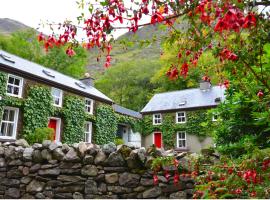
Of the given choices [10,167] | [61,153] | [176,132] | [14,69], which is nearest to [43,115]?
[14,69]

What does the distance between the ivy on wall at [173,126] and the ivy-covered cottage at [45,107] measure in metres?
6.26

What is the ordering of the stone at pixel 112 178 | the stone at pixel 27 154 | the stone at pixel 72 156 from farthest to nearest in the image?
the stone at pixel 27 154
the stone at pixel 72 156
the stone at pixel 112 178

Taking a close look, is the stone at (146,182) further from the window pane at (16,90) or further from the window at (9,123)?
the window pane at (16,90)

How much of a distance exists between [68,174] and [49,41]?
439 cm

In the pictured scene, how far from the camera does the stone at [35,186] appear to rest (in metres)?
6.45

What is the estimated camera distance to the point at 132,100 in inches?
1828

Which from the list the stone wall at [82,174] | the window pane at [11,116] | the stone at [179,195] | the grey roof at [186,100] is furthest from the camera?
the grey roof at [186,100]

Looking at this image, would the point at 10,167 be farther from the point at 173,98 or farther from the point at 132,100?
the point at 132,100

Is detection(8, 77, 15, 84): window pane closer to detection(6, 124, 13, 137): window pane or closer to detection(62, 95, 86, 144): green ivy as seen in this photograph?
detection(6, 124, 13, 137): window pane

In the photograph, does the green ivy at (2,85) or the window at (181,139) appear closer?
the green ivy at (2,85)

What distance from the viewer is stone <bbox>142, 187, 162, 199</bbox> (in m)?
5.41

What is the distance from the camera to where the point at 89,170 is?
6.06m

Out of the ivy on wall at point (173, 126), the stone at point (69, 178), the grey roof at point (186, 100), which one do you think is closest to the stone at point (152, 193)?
the stone at point (69, 178)

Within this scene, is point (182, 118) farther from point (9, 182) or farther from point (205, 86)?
point (9, 182)
